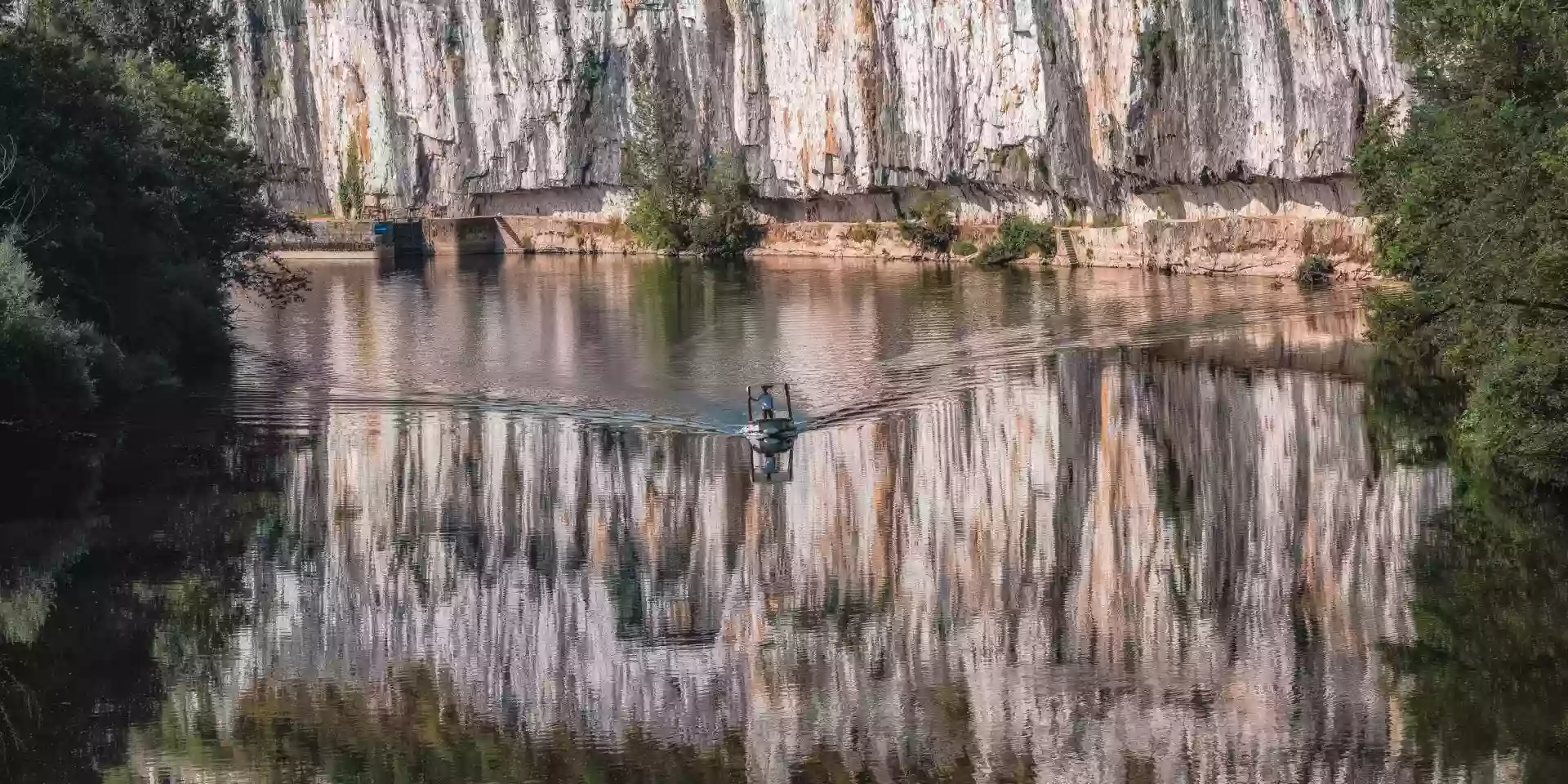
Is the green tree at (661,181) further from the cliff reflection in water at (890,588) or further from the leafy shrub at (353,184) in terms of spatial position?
the cliff reflection in water at (890,588)

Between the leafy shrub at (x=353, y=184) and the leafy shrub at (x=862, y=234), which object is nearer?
the leafy shrub at (x=862, y=234)

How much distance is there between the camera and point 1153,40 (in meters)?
58.8

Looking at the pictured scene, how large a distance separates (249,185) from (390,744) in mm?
29051

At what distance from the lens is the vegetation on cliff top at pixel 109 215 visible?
1101 inches

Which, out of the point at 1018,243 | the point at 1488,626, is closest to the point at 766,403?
the point at 1488,626

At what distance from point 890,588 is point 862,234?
51.2m

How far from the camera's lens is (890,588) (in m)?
19.5

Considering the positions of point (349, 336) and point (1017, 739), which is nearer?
point (1017, 739)

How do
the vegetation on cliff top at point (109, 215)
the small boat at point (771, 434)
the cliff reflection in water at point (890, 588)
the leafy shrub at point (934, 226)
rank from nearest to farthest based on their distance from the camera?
1. the cliff reflection in water at point (890, 588)
2. the small boat at point (771, 434)
3. the vegetation on cliff top at point (109, 215)
4. the leafy shrub at point (934, 226)

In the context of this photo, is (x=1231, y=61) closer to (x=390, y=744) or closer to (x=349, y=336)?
(x=349, y=336)

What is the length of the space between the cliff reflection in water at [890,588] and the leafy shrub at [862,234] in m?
39.7

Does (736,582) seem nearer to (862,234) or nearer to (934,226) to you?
(934,226)

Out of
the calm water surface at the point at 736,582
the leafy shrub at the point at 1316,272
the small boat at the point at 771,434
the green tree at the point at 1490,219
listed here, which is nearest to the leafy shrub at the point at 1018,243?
the leafy shrub at the point at 1316,272

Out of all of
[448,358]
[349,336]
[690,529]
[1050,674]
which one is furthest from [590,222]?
[1050,674]
